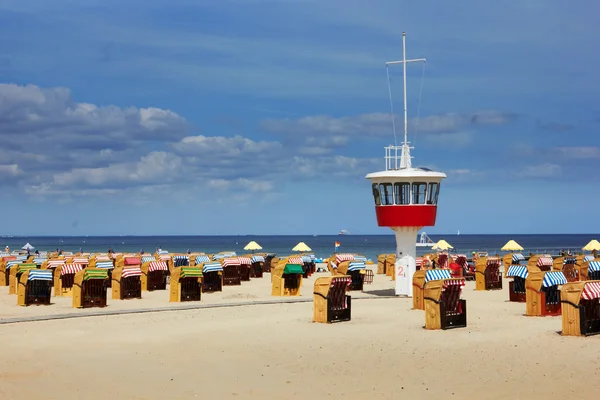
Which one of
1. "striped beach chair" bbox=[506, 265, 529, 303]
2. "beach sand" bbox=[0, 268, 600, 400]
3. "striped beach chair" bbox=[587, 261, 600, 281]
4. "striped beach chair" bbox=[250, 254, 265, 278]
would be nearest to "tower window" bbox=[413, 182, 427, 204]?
"striped beach chair" bbox=[506, 265, 529, 303]

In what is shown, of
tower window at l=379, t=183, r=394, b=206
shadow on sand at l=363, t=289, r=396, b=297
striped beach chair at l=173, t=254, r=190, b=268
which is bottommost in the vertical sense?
shadow on sand at l=363, t=289, r=396, b=297

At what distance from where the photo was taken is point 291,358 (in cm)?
1363

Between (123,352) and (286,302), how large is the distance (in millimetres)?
11052

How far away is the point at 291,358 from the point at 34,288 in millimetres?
13643

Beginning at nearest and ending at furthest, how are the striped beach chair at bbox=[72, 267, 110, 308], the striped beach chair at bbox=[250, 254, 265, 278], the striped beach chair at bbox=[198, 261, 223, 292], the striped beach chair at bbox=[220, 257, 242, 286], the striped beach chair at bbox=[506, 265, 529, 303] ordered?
the striped beach chair at bbox=[72, 267, 110, 308]
the striped beach chair at bbox=[506, 265, 529, 303]
the striped beach chair at bbox=[198, 261, 223, 292]
the striped beach chair at bbox=[220, 257, 242, 286]
the striped beach chair at bbox=[250, 254, 265, 278]

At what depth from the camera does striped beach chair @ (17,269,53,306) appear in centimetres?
2419

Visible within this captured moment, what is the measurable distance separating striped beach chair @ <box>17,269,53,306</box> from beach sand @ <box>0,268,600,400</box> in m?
3.44

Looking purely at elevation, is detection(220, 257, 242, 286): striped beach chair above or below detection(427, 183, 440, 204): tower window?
below

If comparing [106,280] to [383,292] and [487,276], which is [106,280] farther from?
[487,276]

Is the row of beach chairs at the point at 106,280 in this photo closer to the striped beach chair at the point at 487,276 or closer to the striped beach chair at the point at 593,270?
the striped beach chair at the point at 487,276

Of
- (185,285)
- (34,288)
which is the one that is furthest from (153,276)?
(34,288)

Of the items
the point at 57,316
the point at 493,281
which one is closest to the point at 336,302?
the point at 57,316

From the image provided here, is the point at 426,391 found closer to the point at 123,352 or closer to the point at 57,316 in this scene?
the point at 123,352

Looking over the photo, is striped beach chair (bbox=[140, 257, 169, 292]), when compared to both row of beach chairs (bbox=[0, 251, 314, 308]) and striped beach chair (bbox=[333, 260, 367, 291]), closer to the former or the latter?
row of beach chairs (bbox=[0, 251, 314, 308])
